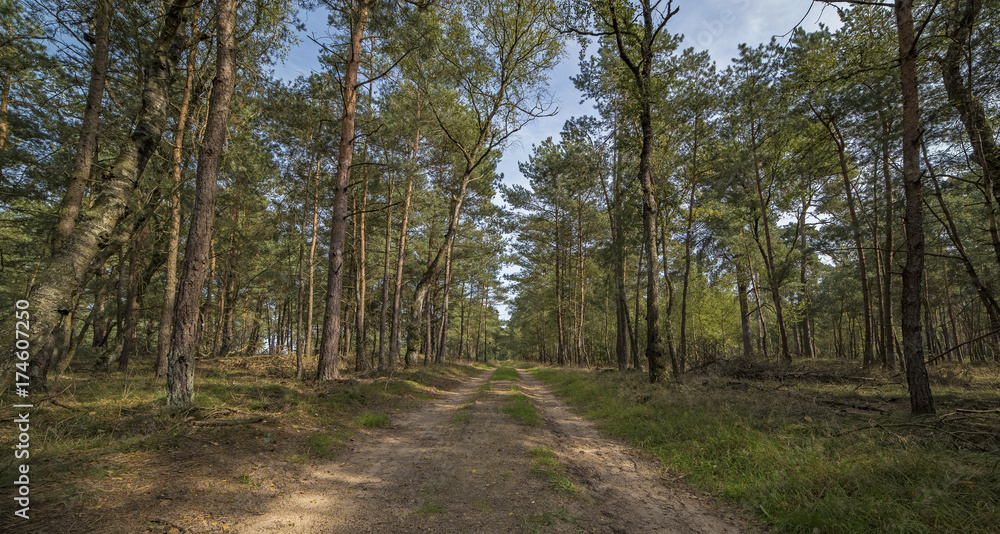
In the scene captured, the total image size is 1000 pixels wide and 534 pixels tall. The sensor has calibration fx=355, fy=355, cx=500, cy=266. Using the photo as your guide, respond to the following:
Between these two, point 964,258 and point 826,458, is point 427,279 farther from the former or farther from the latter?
point 964,258

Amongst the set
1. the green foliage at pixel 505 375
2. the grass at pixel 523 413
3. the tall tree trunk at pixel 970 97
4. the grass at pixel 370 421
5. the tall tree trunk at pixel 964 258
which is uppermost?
the tall tree trunk at pixel 970 97

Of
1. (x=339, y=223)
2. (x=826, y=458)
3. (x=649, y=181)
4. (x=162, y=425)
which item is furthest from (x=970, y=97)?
(x=162, y=425)

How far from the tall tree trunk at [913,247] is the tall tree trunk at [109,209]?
38.1 feet

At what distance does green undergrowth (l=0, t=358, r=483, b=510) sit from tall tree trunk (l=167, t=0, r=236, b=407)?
596 mm

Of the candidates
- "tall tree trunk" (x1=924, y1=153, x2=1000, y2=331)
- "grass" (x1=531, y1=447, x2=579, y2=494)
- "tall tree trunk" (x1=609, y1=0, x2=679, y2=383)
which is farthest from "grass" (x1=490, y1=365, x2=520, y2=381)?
"tall tree trunk" (x1=924, y1=153, x2=1000, y2=331)

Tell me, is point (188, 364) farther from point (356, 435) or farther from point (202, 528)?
point (202, 528)

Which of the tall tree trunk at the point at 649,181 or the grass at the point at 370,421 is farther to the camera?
the tall tree trunk at the point at 649,181

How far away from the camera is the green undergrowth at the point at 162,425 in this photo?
11.6 feet

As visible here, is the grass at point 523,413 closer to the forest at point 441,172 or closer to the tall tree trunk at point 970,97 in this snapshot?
the forest at point 441,172

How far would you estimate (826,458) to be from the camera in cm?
414

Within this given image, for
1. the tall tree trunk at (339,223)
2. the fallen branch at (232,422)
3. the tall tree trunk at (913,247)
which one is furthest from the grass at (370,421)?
the tall tree trunk at (913,247)

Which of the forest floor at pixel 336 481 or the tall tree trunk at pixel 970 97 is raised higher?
the tall tree trunk at pixel 970 97

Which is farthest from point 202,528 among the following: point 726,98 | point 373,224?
point 726,98

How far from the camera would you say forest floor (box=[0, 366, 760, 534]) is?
3016 millimetres
